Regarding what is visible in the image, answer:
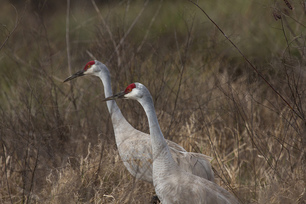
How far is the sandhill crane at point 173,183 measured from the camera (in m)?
3.29

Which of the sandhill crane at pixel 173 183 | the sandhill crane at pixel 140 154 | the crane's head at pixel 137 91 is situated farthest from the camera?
the sandhill crane at pixel 140 154

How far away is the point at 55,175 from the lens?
4.55 metres

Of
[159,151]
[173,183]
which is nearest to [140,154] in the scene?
[159,151]

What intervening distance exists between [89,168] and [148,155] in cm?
62

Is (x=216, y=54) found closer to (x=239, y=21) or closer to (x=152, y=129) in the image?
(x=239, y=21)

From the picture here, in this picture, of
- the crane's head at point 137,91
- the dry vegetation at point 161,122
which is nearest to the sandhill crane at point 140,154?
the dry vegetation at point 161,122

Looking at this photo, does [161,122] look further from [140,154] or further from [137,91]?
[137,91]

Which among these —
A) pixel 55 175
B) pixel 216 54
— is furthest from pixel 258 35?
pixel 55 175

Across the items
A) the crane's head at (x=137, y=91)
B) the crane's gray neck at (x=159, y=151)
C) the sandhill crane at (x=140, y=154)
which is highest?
the crane's head at (x=137, y=91)

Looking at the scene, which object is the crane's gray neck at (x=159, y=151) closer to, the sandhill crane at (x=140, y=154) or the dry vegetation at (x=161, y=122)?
the dry vegetation at (x=161, y=122)

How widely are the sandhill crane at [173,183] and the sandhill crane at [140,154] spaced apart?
0.45m

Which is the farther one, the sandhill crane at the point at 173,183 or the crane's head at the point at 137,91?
the crane's head at the point at 137,91

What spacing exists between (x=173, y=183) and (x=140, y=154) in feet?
3.43

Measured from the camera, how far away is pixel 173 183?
3408mm
